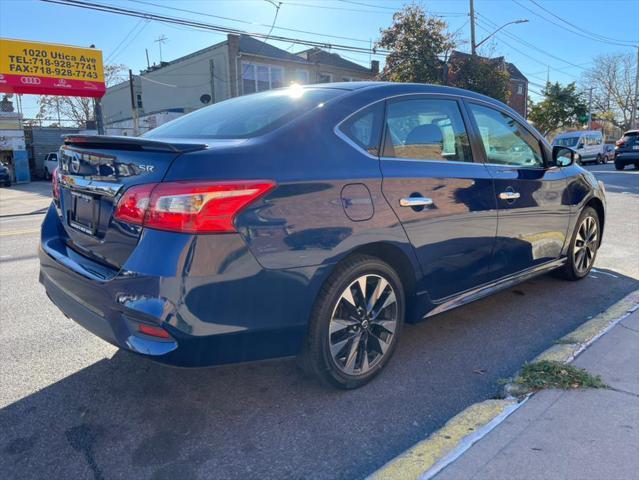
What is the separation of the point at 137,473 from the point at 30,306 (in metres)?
2.81

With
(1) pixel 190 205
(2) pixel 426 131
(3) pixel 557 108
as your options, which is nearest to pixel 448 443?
(1) pixel 190 205

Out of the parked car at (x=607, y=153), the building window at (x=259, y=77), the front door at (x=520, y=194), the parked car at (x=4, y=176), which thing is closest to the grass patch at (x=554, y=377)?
the front door at (x=520, y=194)

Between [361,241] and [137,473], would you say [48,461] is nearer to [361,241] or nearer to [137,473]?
[137,473]

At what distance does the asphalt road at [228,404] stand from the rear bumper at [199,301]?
0.43 m

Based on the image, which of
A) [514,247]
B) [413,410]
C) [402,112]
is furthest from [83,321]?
[514,247]

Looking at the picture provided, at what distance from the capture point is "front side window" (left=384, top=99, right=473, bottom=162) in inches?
120

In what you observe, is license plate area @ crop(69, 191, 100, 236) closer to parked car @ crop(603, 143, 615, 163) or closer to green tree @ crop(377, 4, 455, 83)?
green tree @ crop(377, 4, 455, 83)

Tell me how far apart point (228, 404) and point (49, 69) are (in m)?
23.9

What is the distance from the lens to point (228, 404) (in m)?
2.76

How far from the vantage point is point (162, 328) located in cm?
219

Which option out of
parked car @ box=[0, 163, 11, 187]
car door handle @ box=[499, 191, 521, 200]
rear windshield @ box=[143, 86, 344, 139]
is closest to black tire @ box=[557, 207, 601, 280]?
car door handle @ box=[499, 191, 521, 200]

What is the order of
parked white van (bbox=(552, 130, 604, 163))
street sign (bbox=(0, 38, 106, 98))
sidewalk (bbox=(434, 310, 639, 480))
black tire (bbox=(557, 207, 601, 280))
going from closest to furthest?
sidewalk (bbox=(434, 310, 639, 480))
black tire (bbox=(557, 207, 601, 280))
street sign (bbox=(0, 38, 106, 98))
parked white van (bbox=(552, 130, 604, 163))

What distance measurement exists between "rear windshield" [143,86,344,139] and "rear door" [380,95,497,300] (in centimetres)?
50

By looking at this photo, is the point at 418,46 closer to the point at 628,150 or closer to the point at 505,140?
the point at 628,150
